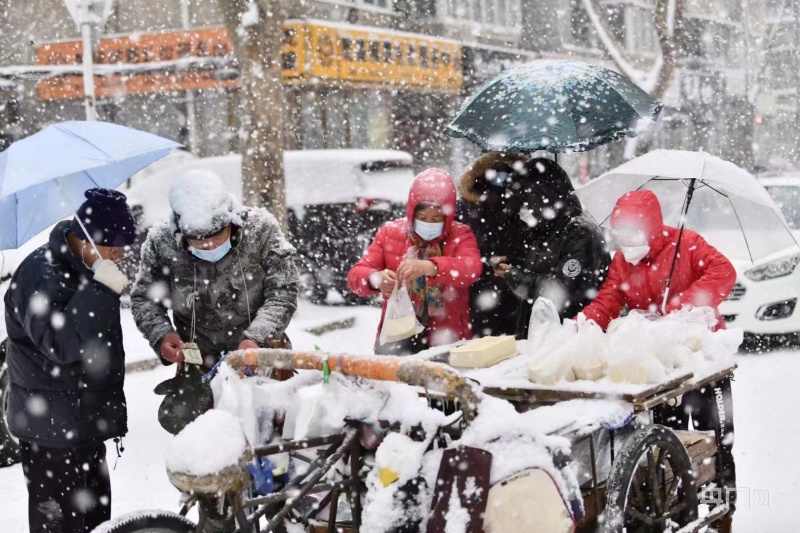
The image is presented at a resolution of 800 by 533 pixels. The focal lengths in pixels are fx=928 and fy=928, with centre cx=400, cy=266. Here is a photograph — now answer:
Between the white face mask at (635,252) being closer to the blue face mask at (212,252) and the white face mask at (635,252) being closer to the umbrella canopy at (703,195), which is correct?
the umbrella canopy at (703,195)

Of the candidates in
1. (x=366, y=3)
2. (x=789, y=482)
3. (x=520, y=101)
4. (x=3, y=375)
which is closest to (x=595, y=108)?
(x=520, y=101)

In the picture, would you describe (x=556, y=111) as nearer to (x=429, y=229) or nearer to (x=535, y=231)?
(x=535, y=231)

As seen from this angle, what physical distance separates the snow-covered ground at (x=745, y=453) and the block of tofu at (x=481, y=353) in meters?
1.81

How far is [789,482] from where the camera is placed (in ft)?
17.9

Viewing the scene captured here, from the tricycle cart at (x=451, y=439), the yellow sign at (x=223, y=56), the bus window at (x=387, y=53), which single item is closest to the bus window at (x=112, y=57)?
the yellow sign at (x=223, y=56)

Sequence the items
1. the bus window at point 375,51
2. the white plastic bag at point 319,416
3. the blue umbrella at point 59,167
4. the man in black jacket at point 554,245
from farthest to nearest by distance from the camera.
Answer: the bus window at point 375,51, the man in black jacket at point 554,245, the blue umbrella at point 59,167, the white plastic bag at point 319,416

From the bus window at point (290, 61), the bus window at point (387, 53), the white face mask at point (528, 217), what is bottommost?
the white face mask at point (528, 217)

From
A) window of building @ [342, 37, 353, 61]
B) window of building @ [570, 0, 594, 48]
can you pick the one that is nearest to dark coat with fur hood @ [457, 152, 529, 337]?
window of building @ [342, 37, 353, 61]

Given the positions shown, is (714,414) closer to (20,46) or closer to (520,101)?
(520,101)

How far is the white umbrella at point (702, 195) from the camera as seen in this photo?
4379mm

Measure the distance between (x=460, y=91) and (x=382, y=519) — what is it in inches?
916

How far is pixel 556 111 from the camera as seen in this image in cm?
→ 476

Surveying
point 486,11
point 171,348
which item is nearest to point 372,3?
point 486,11

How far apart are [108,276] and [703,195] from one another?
3.33 m
